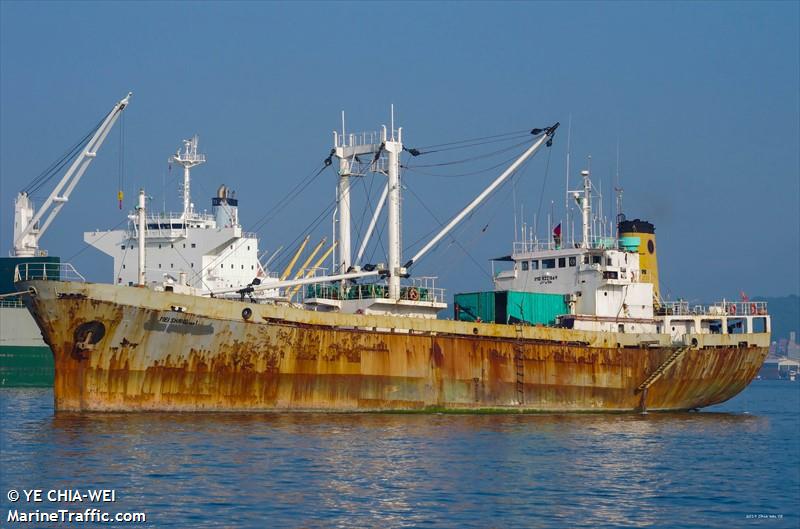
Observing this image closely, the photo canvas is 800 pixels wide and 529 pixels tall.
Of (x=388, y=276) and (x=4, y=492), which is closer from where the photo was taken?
(x=4, y=492)

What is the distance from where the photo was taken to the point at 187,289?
41.4 meters

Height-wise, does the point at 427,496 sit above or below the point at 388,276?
below

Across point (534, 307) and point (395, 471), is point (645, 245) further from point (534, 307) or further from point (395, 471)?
point (395, 471)

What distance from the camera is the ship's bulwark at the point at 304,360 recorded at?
38750 mm

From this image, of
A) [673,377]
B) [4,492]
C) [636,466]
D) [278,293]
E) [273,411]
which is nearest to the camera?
[4,492]

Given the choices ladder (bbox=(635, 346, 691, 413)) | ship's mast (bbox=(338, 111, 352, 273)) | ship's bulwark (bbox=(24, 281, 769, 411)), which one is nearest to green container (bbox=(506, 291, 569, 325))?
ship's bulwark (bbox=(24, 281, 769, 411))

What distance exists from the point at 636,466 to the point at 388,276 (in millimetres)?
18239

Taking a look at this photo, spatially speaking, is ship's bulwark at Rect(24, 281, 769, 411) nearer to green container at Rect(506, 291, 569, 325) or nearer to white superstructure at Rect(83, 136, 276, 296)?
green container at Rect(506, 291, 569, 325)

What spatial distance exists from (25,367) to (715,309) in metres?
38.4

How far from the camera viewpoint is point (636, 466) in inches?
1241

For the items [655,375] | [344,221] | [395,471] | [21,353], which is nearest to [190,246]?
[21,353]

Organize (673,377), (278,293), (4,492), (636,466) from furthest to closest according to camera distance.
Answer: (278,293) → (673,377) → (636,466) → (4,492)

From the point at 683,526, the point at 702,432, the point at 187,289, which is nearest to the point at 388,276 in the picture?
the point at 187,289

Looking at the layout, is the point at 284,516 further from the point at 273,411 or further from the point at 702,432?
the point at 702,432
